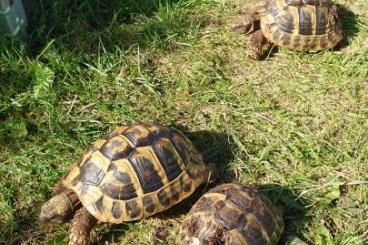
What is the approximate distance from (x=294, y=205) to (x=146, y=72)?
1.72 meters

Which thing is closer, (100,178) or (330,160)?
(100,178)

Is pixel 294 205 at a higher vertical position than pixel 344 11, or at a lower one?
lower

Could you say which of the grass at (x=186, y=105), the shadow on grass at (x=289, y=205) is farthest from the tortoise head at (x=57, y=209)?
the shadow on grass at (x=289, y=205)

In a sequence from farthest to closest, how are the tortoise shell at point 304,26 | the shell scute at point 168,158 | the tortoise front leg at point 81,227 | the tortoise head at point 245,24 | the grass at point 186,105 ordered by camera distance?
the tortoise head at point 245,24
the tortoise shell at point 304,26
the grass at point 186,105
the shell scute at point 168,158
the tortoise front leg at point 81,227

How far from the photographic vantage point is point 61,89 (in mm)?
4180

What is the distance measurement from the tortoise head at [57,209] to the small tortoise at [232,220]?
73cm

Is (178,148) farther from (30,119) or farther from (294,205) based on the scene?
(30,119)

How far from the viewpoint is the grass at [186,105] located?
3490mm

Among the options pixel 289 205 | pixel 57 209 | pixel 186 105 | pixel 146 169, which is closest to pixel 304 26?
pixel 186 105

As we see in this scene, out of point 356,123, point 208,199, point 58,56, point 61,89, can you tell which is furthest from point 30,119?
point 356,123

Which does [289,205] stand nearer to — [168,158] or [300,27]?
[168,158]

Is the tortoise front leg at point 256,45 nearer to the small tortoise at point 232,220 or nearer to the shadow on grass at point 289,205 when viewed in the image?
the shadow on grass at point 289,205

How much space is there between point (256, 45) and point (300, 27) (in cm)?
41

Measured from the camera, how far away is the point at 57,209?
10.6 ft
